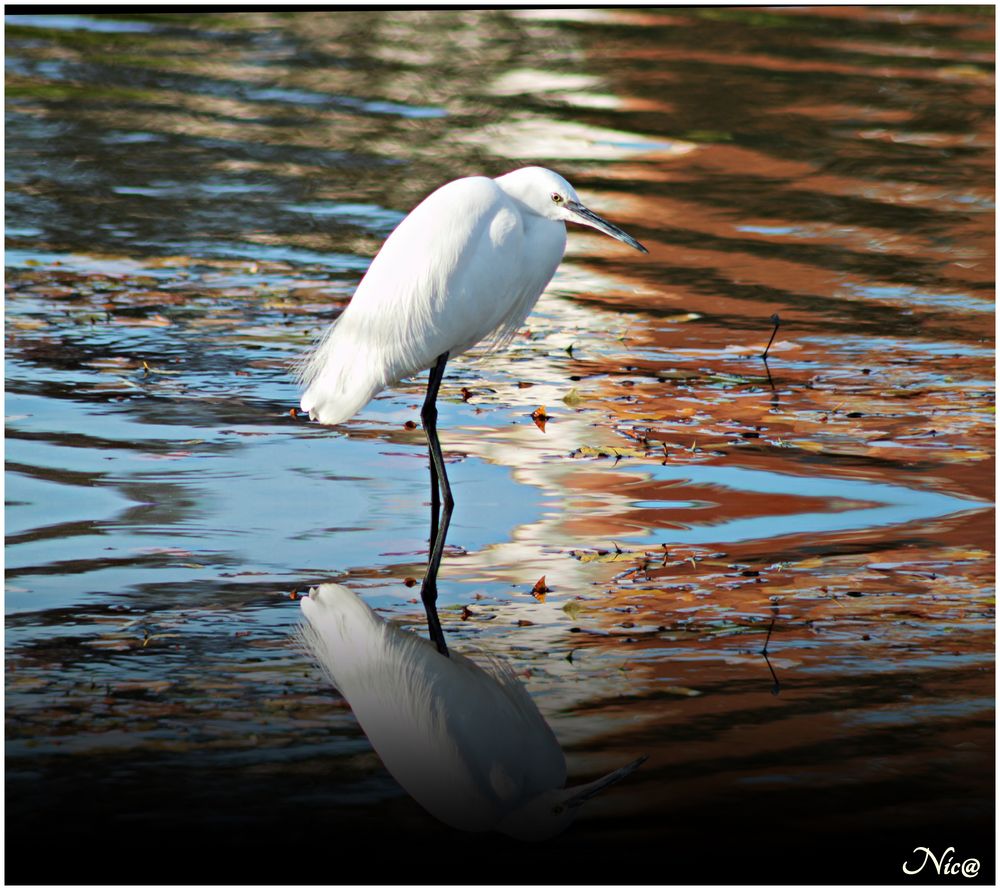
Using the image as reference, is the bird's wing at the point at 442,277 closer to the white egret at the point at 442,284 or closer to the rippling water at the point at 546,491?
the white egret at the point at 442,284

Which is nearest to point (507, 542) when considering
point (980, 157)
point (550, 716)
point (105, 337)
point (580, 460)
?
point (580, 460)

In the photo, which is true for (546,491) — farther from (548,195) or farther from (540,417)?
(548,195)

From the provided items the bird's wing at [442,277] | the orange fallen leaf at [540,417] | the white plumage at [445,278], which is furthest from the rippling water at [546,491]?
the bird's wing at [442,277]

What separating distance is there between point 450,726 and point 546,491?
6.20 ft

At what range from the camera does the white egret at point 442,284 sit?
5.45 meters

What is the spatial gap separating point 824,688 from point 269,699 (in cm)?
154

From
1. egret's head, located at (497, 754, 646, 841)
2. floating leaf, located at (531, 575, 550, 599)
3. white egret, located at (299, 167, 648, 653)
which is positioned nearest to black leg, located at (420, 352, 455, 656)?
white egret, located at (299, 167, 648, 653)

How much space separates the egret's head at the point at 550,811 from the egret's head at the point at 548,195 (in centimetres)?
255

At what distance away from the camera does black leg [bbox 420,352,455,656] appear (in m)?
4.73

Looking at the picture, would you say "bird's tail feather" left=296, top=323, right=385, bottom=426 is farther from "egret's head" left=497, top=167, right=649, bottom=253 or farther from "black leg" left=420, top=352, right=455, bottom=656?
"egret's head" left=497, top=167, right=649, bottom=253

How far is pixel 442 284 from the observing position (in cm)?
548

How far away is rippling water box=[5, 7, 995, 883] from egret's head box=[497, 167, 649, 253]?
1.03 meters

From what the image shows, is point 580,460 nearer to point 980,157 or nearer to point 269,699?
point 269,699

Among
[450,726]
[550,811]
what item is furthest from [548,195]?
[550,811]
